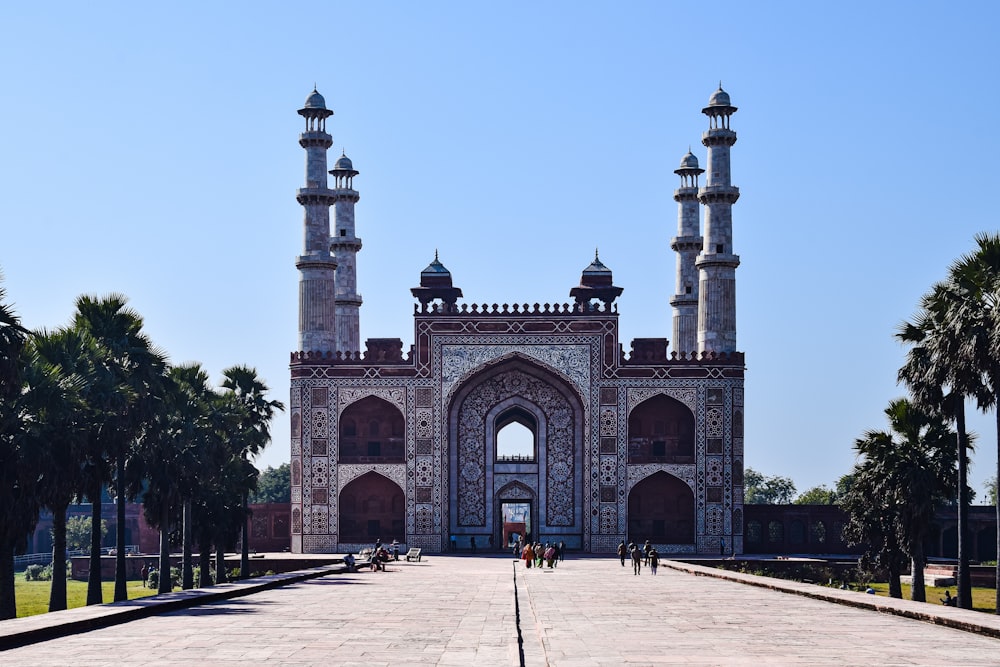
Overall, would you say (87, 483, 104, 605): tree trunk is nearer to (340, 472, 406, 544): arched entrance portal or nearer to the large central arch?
(340, 472, 406, 544): arched entrance portal

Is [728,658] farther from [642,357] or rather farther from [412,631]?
[642,357]

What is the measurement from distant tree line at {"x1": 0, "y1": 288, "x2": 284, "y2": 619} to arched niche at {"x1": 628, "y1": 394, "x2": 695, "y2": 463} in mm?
16398

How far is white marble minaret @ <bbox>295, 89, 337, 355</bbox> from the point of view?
193 feet

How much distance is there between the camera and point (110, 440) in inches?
1321

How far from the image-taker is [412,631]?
775 inches

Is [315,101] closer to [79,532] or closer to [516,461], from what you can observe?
[516,461]

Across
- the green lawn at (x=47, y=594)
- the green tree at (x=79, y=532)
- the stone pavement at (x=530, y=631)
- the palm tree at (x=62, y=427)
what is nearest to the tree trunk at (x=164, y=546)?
the green lawn at (x=47, y=594)

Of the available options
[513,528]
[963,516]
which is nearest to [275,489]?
[513,528]

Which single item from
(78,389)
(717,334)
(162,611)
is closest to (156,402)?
(78,389)

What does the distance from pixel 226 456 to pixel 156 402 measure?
796cm

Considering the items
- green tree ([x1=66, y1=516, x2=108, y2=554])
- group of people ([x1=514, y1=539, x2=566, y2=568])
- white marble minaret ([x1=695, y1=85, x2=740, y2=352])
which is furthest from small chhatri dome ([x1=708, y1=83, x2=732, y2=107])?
green tree ([x1=66, y1=516, x2=108, y2=554])

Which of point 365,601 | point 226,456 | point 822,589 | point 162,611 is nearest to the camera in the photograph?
point 162,611

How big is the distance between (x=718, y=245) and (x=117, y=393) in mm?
31374

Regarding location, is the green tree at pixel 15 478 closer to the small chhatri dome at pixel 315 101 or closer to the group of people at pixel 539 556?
the group of people at pixel 539 556
